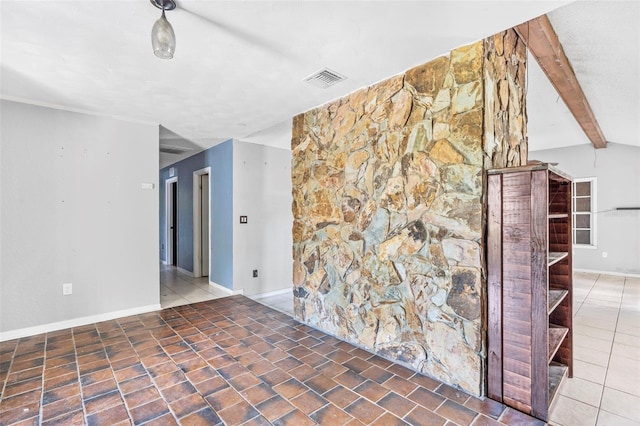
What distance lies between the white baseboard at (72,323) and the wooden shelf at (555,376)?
4.08 m

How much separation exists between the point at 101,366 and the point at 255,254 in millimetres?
2598

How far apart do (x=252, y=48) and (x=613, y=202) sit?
761cm

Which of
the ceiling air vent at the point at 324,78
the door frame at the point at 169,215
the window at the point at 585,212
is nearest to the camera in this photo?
the ceiling air vent at the point at 324,78

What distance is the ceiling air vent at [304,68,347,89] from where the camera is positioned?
257 cm

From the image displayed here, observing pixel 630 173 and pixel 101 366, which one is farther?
pixel 630 173

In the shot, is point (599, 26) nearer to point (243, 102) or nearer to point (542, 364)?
point (542, 364)

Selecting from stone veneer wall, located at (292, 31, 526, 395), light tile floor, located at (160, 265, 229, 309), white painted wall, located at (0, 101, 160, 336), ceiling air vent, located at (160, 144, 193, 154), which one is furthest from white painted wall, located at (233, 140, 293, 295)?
stone veneer wall, located at (292, 31, 526, 395)

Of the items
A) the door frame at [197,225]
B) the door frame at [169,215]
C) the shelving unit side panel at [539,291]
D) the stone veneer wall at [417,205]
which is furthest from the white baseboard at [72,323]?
the shelving unit side panel at [539,291]

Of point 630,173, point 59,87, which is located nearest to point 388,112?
point 59,87

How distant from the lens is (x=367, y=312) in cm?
277

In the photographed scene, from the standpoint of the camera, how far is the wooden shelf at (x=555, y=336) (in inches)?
81.5

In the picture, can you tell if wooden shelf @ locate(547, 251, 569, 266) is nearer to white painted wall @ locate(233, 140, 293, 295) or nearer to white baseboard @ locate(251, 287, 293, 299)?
white baseboard @ locate(251, 287, 293, 299)

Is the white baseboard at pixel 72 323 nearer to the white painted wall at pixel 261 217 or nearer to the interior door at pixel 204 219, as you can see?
the white painted wall at pixel 261 217

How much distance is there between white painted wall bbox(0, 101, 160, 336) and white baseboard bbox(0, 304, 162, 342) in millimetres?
21
